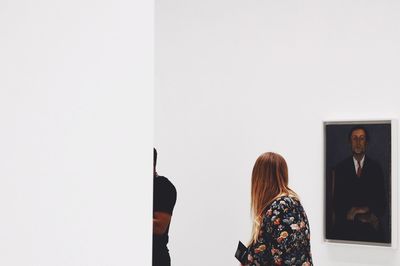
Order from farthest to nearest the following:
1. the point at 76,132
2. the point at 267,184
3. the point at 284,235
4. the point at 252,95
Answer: the point at 252,95, the point at 267,184, the point at 284,235, the point at 76,132

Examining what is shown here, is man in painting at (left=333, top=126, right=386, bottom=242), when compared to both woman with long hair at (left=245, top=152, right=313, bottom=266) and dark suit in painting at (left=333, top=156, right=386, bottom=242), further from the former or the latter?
woman with long hair at (left=245, top=152, right=313, bottom=266)

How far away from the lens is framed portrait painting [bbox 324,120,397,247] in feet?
10.4

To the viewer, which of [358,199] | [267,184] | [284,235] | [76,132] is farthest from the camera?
[358,199]

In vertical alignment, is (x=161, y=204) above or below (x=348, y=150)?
below

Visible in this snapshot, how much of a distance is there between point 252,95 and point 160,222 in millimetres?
1275

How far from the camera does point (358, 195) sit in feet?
10.7

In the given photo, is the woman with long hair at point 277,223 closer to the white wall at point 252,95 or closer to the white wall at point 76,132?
the white wall at point 252,95

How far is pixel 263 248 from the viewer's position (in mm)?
2770

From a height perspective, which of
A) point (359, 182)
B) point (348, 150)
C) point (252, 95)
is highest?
point (252, 95)

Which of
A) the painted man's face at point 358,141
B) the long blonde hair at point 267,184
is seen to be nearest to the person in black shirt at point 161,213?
the long blonde hair at point 267,184

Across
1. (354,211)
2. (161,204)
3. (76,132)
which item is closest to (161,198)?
(161,204)

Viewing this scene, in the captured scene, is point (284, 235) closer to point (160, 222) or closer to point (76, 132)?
point (160, 222)

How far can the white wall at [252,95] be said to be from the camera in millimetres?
3275

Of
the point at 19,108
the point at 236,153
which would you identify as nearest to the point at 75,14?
Result: the point at 19,108
